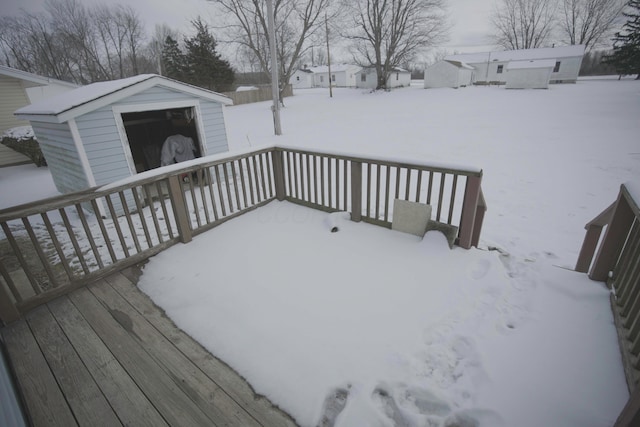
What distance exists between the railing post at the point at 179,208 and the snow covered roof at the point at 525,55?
3750cm

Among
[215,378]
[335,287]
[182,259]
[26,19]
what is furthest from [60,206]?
[26,19]

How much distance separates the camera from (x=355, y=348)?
6.82 ft

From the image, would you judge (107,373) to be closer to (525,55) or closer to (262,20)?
(262,20)

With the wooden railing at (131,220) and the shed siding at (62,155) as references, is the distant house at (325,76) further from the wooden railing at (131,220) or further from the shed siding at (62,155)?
the wooden railing at (131,220)

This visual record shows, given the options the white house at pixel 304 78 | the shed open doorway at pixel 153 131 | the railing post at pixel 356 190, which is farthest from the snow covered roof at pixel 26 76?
the white house at pixel 304 78

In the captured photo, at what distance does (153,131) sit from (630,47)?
36516 millimetres

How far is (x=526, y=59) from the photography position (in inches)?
1172

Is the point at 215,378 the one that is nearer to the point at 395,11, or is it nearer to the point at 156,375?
the point at 156,375

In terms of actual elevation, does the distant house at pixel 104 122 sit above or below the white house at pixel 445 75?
below

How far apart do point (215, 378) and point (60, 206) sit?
200 centimetres

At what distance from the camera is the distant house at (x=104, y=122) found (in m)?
4.79

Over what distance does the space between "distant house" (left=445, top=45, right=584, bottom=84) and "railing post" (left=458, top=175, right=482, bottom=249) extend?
31.3 m

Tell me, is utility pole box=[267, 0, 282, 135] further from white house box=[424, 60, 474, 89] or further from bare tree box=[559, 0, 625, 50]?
bare tree box=[559, 0, 625, 50]

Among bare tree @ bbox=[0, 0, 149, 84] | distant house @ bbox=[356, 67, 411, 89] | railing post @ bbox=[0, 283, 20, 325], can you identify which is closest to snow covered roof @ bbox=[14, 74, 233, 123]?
railing post @ bbox=[0, 283, 20, 325]
